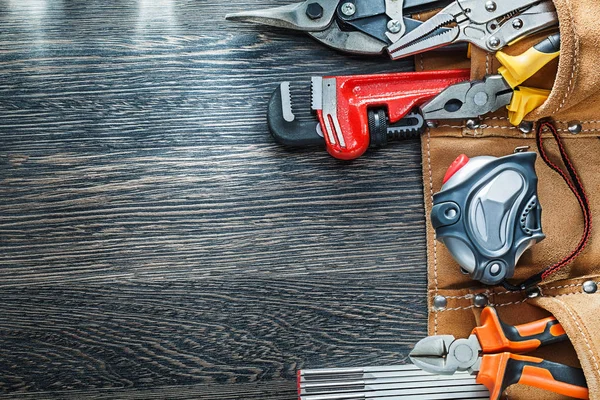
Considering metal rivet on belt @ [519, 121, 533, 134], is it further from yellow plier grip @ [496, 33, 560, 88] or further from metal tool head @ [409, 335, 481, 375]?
metal tool head @ [409, 335, 481, 375]

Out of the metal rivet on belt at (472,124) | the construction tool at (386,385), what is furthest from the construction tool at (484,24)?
the construction tool at (386,385)

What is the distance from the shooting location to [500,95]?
930 mm

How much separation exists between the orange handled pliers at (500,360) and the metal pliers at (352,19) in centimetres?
43

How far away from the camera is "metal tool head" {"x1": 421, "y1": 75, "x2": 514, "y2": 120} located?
927mm

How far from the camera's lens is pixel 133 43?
1003 mm

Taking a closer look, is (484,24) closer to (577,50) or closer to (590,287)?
(577,50)

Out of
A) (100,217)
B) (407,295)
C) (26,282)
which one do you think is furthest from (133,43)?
(407,295)

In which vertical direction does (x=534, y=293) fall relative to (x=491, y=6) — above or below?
below

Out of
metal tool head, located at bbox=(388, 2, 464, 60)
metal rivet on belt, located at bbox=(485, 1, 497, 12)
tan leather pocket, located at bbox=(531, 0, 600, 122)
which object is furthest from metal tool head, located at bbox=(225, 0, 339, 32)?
tan leather pocket, located at bbox=(531, 0, 600, 122)

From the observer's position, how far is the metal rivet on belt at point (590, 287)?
0.93 meters

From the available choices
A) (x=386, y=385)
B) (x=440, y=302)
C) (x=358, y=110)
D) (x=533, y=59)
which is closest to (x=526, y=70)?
(x=533, y=59)

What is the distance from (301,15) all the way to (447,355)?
0.52m

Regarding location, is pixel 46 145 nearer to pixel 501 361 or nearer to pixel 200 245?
pixel 200 245

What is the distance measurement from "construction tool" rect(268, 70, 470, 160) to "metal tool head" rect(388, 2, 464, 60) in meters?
0.04
